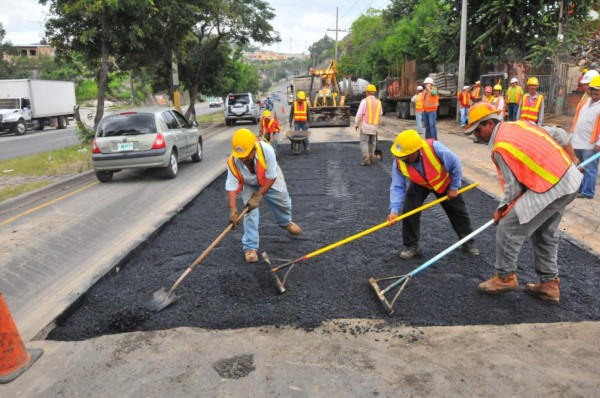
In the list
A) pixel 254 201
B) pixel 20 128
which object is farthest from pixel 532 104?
pixel 20 128

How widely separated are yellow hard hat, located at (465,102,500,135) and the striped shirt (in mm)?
111

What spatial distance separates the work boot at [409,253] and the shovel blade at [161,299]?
7.39 ft

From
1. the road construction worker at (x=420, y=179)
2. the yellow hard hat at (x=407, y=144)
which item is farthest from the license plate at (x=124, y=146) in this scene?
the yellow hard hat at (x=407, y=144)

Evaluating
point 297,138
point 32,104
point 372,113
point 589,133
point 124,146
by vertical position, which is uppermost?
point 32,104

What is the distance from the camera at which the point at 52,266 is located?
4.93 metres

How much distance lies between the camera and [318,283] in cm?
415

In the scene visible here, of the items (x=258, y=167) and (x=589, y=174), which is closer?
(x=258, y=167)

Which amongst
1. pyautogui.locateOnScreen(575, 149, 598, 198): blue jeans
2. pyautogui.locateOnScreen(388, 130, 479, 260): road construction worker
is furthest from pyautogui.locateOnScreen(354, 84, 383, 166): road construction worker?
pyautogui.locateOnScreen(388, 130, 479, 260): road construction worker

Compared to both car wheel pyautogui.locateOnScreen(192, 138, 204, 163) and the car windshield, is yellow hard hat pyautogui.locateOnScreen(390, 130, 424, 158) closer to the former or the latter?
the car windshield

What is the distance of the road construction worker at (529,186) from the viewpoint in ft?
10.6

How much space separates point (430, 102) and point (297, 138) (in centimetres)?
356

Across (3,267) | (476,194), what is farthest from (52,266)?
(476,194)

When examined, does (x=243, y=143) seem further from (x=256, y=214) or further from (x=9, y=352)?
(x=9, y=352)

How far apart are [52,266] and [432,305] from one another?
396 centimetres
